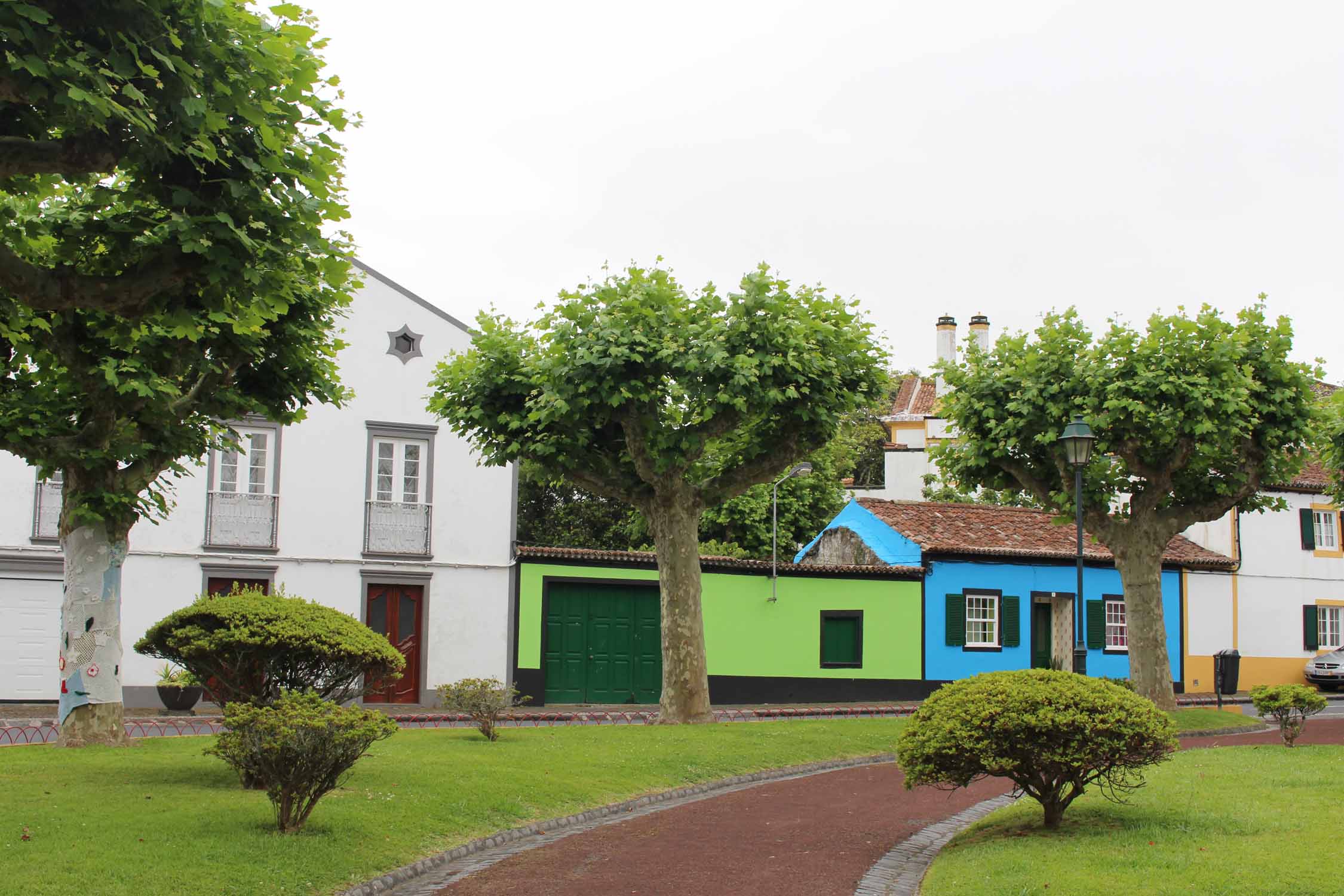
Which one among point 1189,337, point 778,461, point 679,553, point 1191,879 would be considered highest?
point 1189,337

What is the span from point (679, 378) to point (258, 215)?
34.8ft

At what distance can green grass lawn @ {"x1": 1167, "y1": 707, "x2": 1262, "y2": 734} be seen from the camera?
21859mm

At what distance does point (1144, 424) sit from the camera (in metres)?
20.6

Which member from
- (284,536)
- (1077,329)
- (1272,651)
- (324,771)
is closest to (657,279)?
(1077,329)

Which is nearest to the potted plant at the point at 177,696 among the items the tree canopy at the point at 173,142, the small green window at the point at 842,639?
the small green window at the point at 842,639

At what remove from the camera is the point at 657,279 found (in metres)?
19.7

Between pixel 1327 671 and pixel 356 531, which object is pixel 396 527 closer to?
pixel 356 531

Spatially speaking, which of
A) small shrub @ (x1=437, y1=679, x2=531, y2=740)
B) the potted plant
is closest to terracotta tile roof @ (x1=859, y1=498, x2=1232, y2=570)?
small shrub @ (x1=437, y1=679, x2=531, y2=740)

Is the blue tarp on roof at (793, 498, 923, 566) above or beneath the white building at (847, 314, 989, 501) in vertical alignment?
beneath

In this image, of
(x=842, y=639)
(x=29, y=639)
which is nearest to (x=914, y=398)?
(x=842, y=639)

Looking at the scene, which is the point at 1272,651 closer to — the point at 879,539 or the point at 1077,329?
the point at 879,539

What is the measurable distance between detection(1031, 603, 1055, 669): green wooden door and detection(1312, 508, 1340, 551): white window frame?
30.5 ft

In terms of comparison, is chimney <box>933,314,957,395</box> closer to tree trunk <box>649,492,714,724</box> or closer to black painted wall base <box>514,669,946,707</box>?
black painted wall base <box>514,669,946,707</box>

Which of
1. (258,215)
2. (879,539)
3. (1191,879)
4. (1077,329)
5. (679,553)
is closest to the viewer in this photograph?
(1191,879)
